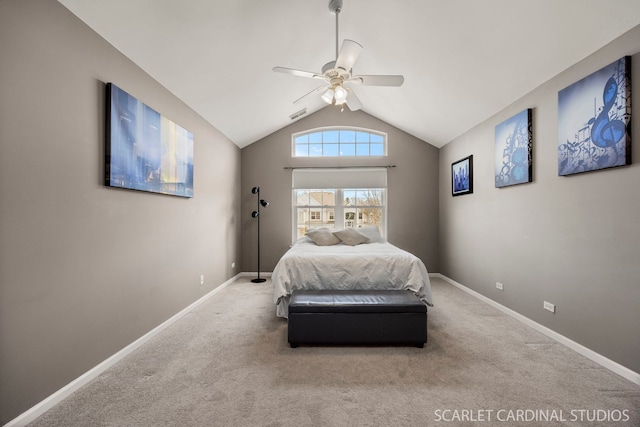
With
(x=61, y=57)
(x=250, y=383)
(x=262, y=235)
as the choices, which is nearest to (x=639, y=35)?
(x=250, y=383)

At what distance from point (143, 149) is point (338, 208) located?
3.67 m

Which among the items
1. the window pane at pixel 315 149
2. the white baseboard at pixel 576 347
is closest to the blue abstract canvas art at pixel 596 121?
the white baseboard at pixel 576 347

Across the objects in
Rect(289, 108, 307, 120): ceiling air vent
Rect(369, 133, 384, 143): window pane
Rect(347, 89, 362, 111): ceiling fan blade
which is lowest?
Rect(347, 89, 362, 111): ceiling fan blade

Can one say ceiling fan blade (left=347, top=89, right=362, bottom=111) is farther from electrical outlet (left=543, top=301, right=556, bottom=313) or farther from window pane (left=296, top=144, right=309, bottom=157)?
electrical outlet (left=543, top=301, right=556, bottom=313)

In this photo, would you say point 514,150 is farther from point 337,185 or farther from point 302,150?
point 302,150

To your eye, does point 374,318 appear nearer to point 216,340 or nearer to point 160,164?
point 216,340

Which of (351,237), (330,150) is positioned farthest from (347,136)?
(351,237)

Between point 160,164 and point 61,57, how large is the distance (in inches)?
44.0

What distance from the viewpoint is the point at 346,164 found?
555 centimetres

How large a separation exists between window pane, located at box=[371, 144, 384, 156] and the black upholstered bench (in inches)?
145

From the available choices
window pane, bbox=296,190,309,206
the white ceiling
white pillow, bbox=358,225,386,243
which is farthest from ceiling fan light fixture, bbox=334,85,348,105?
window pane, bbox=296,190,309,206

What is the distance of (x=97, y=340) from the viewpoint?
2.10m

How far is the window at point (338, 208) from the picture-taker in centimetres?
557

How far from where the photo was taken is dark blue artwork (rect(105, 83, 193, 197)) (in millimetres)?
2207
